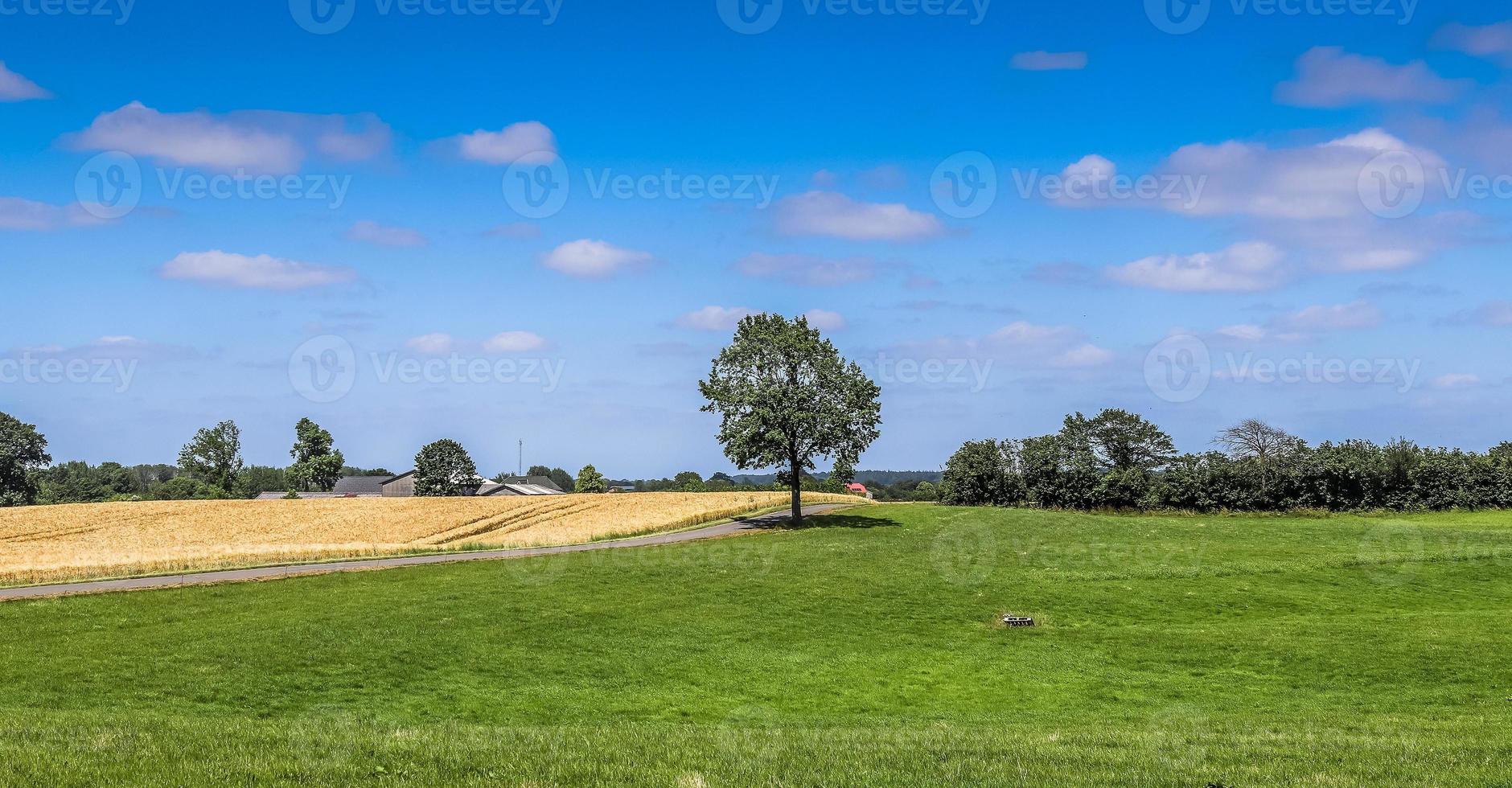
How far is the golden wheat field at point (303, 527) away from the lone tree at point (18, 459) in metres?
57.9

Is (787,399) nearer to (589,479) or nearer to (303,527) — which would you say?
(303,527)

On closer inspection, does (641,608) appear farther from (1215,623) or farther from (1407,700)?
(1407,700)

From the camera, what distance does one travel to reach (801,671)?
30203 millimetres

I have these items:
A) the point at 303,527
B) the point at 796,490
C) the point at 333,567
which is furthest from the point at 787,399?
the point at 303,527

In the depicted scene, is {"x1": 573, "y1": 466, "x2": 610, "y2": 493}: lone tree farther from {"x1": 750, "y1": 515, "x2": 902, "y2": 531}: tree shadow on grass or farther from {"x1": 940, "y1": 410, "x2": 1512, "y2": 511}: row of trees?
{"x1": 750, "y1": 515, "x2": 902, "y2": 531}: tree shadow on grass

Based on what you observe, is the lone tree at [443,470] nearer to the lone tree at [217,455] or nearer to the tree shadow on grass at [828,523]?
the lone tree at [217,455]

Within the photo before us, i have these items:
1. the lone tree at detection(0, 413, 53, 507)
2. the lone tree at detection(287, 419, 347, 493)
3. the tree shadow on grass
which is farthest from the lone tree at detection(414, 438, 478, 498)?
the tree shadow on grass

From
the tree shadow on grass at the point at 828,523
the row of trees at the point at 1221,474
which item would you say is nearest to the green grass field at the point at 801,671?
the tree shadow on grass at the point at 828,523

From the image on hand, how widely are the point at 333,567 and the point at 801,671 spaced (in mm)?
31304

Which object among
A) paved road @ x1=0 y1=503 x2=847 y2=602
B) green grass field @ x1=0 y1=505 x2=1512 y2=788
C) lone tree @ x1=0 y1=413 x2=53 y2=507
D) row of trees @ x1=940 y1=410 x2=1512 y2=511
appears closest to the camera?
green grass field @ x1=0 y1=505 x2=1512 y2=788

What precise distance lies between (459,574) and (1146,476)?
7623cm

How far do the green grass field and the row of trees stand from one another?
112 feet

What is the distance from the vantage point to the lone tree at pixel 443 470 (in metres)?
183

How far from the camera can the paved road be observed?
4206 cm
